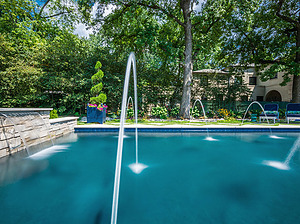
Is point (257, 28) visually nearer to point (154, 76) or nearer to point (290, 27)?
point (290, 27)

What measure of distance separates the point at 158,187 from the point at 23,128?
12.9ft

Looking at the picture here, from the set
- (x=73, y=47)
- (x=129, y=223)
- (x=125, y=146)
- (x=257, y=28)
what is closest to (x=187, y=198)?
(x=129, y=223)

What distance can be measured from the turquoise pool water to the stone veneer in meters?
0.58

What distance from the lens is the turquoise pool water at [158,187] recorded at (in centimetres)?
199

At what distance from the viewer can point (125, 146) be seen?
5238 millimetres

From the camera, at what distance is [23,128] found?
13.2ft

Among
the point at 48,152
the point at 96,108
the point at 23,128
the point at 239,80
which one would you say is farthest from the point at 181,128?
the point at 239,80

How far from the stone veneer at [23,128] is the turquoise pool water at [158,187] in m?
0.58

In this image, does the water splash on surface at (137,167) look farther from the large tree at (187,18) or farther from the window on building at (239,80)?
the window on building at (239,80)

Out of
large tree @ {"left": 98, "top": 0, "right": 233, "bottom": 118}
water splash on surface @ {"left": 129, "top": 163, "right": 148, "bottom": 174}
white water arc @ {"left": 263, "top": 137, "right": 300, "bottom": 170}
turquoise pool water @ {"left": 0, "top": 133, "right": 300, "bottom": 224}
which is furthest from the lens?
large tree @ {"left": 98, "top": 0, "right": 233, "bottom": 118}

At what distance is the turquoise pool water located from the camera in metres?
1.99

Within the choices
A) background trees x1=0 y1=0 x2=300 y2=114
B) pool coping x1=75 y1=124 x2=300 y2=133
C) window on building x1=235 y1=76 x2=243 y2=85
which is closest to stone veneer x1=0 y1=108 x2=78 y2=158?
pool coping x1=75 y1=124 x2=300 y2=133

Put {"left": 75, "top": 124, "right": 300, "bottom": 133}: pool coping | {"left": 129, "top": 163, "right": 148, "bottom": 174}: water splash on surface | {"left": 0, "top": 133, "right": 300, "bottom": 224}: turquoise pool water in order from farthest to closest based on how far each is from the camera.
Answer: {"left": 75, "top": 124, "right": 300, "bottom": 133}: pool coping
{"left": 129, "top": 163, "right": 148, "bottom": 174}: water splash on surface
{"left": 0, "top": 133, "right": 300, "bottom": 224}: turquoise pool water

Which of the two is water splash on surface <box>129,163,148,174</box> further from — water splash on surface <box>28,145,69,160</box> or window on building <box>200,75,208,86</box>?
window on building <box>200,75,208,86</box>
